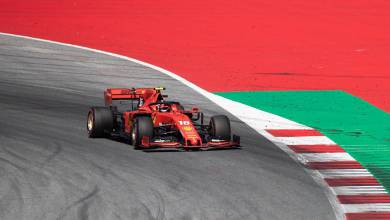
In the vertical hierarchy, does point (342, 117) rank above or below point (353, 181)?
above

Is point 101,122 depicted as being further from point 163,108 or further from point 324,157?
point 324,157

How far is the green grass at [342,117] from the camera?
14.5 m

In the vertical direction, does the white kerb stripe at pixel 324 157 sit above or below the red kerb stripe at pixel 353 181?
above

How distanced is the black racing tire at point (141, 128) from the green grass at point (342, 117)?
323cm

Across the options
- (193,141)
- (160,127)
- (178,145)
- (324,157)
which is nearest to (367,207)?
(324,157)

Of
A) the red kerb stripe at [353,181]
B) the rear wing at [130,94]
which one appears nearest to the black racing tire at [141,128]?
the rear wing at [130,94]

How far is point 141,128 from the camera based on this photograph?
14.2m

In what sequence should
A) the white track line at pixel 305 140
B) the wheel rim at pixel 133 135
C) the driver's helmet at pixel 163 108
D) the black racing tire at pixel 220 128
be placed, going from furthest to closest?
the white track line at pixel 305 140
the driver's helmet at pixel 163 108
the black racing tire at pixel 220 128
the wheel rim at pixel 133 135

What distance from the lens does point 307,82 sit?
73.0 ft

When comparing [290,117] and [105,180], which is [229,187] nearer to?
[105,180]

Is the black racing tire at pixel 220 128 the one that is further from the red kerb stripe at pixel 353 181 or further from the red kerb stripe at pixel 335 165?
the red kerb stripe at pixel 353 181

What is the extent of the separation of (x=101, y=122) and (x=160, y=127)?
111 cm

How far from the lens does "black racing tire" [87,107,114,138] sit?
15258 mm

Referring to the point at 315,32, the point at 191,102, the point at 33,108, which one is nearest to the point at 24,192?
the point at 33,108
